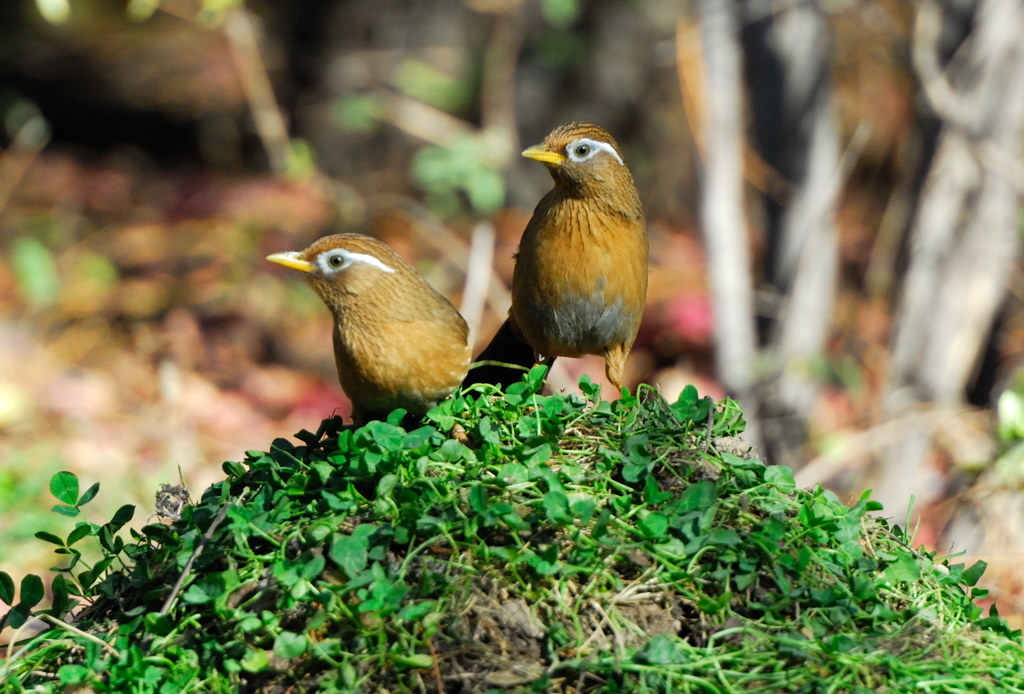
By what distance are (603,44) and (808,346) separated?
5193 mm

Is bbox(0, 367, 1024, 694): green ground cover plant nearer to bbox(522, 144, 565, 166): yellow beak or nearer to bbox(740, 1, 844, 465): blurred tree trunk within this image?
bbox(522, 144, 565, 166): yellow beak

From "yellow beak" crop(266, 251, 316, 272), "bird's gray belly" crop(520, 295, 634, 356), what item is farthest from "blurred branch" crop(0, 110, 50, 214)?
"bird's gray belly" crop(520, 295, 634, 356)

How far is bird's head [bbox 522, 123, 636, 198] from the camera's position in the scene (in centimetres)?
403

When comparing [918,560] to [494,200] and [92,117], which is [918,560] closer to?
[494,200]

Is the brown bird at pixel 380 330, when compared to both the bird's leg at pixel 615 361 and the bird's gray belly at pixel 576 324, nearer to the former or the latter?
the bird's gray belly at pixel 576 324

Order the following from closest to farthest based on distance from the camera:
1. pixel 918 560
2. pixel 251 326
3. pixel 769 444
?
pixel 918 560 → pixel 769 444 → pixel 251 326

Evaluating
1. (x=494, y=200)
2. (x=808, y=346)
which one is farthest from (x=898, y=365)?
(x=494, y=200)

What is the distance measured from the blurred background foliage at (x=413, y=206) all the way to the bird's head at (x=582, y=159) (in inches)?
101

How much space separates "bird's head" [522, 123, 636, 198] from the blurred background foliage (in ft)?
8.41

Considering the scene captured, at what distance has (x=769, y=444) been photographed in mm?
7406

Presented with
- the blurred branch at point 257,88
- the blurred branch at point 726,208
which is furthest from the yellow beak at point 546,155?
the blurred branch at point 257,88

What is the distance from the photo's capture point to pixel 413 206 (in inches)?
337

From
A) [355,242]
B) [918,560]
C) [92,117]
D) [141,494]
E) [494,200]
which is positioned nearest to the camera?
[918,560]

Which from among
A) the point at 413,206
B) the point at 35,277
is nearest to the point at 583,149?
the point at 413,206
